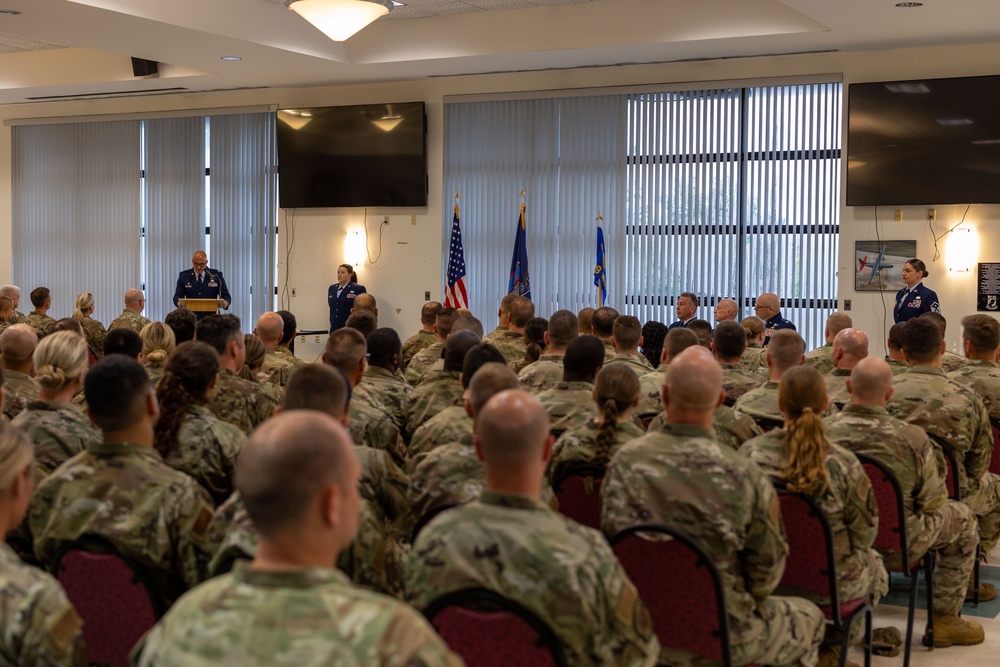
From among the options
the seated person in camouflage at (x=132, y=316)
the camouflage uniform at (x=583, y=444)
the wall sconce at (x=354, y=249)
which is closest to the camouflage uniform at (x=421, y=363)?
the camouflage uniform at (x=583, y=444)

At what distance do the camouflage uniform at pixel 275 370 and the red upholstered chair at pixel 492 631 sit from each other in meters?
4.26

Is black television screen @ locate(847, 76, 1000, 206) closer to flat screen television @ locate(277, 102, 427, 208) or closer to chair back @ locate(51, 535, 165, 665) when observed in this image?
flat screen television @ locate(277, 102, 427, 208)

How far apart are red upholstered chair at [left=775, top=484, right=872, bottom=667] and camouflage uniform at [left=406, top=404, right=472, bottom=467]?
1.25 m

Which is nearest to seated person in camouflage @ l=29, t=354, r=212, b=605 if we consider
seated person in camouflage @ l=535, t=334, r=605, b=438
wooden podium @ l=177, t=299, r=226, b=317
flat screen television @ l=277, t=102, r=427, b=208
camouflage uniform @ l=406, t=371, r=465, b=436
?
seated person in camouflage @ l=535, t=334, r=605, b=438

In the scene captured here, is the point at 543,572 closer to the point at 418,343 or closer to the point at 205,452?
the point at 205,452

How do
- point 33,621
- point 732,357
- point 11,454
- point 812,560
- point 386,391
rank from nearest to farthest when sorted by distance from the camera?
1. point 33,621
2. point 11,454
3. point 812,560
4. point 386,391
5. point 732,357

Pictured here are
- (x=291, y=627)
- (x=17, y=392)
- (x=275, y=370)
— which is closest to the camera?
(x=291, y=627)

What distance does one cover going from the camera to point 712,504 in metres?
2.99

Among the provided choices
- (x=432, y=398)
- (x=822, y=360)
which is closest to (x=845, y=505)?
(x=432, y=398)

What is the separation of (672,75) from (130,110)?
7999mm

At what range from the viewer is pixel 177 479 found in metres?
2.92

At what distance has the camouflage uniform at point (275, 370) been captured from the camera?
6.48m

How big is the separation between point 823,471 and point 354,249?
10774 millimetres

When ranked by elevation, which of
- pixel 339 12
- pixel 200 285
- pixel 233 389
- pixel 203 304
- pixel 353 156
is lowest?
pixel 233 389
